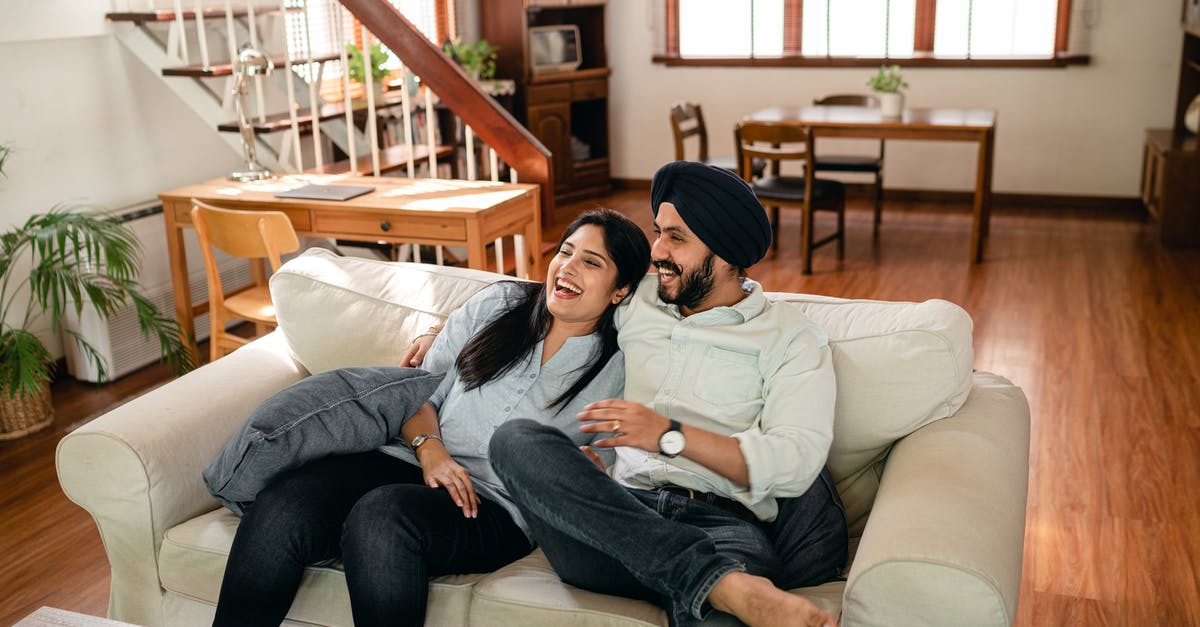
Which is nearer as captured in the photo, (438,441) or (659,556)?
(659,556)

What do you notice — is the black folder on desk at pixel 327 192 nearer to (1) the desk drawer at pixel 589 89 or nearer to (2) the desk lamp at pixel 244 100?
(2) the desk lamp at pixel 244 100

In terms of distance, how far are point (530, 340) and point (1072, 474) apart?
187cm

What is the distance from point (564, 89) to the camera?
6820 mm

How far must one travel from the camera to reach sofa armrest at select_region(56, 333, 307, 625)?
2.01 m

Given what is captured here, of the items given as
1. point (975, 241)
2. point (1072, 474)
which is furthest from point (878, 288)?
point (1072, 474)

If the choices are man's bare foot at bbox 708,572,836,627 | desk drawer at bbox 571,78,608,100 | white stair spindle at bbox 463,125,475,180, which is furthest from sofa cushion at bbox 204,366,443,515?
desk drawer at bbox 571,78,608,100

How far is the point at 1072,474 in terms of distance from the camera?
3.12 metres

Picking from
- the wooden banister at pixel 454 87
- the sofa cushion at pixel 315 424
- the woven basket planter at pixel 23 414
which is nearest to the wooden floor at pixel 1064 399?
the woven basket planter at pixel 23 414

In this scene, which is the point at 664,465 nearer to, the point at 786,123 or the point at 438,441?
the point at 438,441

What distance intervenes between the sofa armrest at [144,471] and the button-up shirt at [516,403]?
0.38m

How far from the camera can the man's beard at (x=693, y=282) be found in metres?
2.00

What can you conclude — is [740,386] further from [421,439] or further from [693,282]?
[421,439]

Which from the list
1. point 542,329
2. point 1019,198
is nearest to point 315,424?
point 542,329

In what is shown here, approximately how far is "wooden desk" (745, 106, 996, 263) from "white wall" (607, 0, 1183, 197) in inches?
40.8
